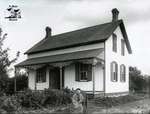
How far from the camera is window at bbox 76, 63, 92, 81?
20.2 metres

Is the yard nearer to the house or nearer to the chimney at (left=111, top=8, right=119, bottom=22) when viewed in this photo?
the house

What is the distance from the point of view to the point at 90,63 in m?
19.2

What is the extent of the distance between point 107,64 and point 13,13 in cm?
1091

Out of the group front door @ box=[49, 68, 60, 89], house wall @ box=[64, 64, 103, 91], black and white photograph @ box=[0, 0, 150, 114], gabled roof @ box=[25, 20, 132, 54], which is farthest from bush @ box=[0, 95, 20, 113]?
front door @ box=[49, 68, 60, 89]

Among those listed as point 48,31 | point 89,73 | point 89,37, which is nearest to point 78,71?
point 89,73

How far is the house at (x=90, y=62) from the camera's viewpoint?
65.8 feet

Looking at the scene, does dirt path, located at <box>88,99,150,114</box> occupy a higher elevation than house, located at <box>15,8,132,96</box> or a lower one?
lower

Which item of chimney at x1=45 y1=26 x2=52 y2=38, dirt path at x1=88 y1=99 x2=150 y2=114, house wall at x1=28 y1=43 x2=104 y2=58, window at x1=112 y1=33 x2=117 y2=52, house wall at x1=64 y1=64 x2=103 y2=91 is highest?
chimney at x1=45 y1=26 x2=52 y2=38

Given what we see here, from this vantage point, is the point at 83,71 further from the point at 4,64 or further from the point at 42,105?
the point at 4,64

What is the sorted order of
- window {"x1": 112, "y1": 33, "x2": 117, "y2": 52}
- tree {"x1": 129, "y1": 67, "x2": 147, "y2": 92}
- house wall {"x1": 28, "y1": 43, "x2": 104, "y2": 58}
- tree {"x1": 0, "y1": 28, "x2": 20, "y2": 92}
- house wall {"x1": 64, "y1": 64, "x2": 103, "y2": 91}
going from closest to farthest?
tree {"x1": 0, "y1": 28, "x2": 20, "y2": 92}, house wall {"x1": 64, "y1": 64, "x2": 103, "y2": 91}, house wall {"x1": 28, "y1": 43, "x2": 104, "y2": 58}, window {"x1": 112, "y1": 33, "x2": 117, "y2": 52}, tree {"x1": 129, "y1": 67, "x2": 147, "y2": 92}

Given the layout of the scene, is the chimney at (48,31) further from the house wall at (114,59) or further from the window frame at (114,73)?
the window frame at (114,73)

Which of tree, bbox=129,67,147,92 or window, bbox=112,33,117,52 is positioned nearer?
window, bbox=112,33,117,52

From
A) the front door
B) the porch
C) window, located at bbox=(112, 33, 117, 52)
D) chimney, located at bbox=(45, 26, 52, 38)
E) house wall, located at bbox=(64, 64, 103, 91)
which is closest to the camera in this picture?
the porch

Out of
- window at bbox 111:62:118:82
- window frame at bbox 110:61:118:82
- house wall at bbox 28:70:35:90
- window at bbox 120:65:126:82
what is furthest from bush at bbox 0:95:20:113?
house wall at bbox 28:70:35:90
